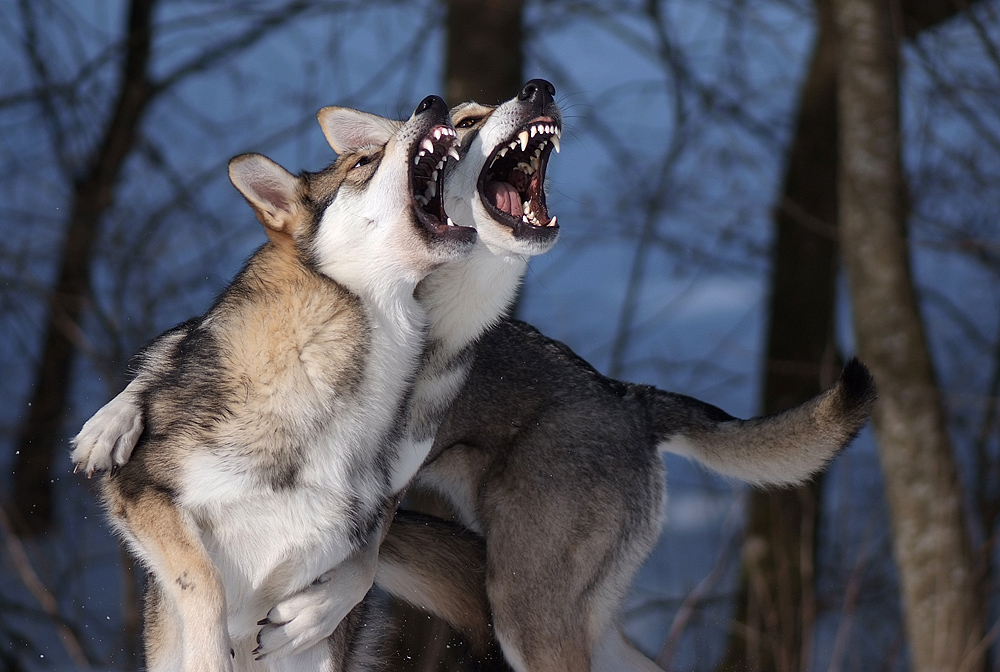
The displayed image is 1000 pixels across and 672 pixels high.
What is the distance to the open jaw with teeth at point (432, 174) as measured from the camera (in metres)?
2.60

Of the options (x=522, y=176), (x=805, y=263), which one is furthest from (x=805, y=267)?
(x=522, y=176)

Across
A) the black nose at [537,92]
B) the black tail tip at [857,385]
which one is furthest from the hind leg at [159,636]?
the black tail tip at [857,385]

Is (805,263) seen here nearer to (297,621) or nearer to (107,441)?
(297,621)

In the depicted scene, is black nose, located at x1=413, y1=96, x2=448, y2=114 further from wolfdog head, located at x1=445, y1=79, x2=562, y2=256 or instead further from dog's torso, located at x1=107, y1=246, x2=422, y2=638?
dog's torso, located at x1=107, y1=246, x2=422, y2=638

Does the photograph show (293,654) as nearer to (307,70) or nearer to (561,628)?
(561,628)

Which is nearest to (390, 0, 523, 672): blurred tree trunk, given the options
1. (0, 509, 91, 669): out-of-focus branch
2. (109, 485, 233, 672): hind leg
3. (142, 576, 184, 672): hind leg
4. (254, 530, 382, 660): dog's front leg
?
(0, 509, 91, 669): out-of-focus branch

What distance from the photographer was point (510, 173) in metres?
2.95

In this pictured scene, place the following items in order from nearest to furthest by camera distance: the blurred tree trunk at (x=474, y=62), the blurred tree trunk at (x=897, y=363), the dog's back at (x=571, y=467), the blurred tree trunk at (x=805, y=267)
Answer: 1. the dog's back at (x=571, y=467)
2. the blurred tree trunk at (x=897, y=363)
3. the blurred tree trunk at (x=474, y=62)
4. the blurred tree trunk at (x=805, y=267)

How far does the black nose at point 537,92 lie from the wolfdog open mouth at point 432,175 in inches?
10.1

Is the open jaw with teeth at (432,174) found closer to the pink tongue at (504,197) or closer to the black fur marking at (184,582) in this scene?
the pink tongue at (504,197)

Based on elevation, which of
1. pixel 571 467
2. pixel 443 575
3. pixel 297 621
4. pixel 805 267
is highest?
pixel 297 621

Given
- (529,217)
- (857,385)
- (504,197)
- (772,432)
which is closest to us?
(529,217)

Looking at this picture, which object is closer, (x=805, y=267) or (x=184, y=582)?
(x=184, y=582)

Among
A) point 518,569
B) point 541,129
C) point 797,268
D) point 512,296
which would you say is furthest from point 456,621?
point 797,268
